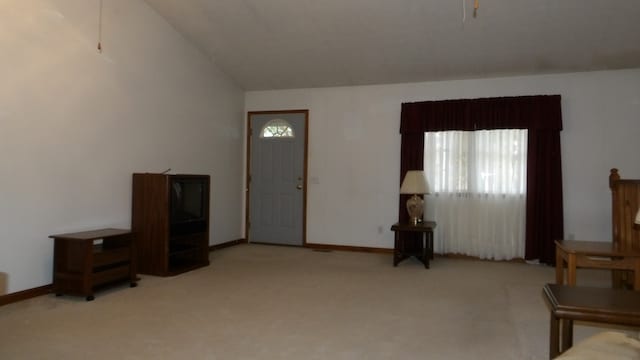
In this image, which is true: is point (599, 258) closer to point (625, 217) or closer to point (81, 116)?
point (625, 217)

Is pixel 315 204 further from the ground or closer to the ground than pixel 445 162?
closer to the ground

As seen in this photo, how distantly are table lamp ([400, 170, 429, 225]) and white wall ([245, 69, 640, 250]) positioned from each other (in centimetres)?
64

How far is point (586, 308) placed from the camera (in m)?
1.76

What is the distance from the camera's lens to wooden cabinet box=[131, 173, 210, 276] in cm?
445

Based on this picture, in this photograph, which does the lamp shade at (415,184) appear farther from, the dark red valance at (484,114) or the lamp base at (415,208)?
the dark red valance at (484,114)

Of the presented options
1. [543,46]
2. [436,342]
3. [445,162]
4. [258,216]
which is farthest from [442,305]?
[258,216]

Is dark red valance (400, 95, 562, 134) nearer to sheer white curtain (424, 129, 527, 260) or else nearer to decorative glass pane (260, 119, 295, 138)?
sheer white curtain (424, 129, 527, 260)

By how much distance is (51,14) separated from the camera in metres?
3.73

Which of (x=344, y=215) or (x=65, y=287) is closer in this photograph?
(x=65, y=287)

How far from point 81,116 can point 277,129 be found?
306 cm

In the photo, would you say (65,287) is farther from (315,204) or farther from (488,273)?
(488,273)

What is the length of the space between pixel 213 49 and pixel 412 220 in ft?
11.0

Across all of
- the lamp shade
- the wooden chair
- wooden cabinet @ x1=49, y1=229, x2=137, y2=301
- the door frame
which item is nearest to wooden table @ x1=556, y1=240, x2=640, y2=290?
the wooden chair

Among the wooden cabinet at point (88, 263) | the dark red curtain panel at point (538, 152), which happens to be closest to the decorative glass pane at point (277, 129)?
the dark red curtain panel at point (538, 152)
